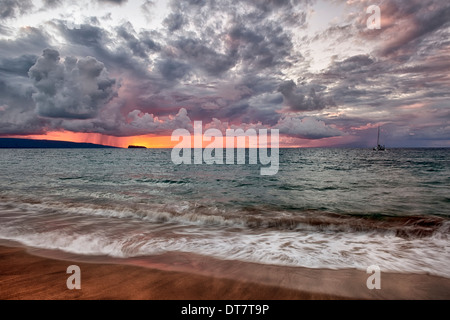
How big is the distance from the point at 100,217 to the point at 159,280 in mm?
6476

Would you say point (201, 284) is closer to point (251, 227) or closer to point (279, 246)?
point (279, 246)

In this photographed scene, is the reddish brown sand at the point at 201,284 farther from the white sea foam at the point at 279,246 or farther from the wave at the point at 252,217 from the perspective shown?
the wave at the point at 252,217

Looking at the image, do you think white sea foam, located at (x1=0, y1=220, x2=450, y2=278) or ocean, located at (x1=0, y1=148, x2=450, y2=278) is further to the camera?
ocean, located at (x1=0, y1=148, x2=450, y2=278)

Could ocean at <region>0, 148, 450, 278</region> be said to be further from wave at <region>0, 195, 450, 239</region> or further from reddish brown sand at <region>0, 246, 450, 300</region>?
reddish brown sand at <region>0, 246, 450, 300</region>

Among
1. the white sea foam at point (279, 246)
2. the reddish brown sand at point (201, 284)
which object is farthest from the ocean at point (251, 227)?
the reddish brown sand at point (201, 284)

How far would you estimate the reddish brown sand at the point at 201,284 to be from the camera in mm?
3652

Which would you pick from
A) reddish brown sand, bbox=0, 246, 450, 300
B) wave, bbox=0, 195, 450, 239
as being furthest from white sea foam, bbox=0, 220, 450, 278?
wave, bbox=0, 195, 450, 239

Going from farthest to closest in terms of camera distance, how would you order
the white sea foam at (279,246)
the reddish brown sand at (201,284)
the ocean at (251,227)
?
the ocean at (251,227)
the white sea foam at (279,246)
the reddish brown sand at (201,284)

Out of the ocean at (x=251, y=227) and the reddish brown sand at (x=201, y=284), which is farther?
the ocean at (x=251, y=227)

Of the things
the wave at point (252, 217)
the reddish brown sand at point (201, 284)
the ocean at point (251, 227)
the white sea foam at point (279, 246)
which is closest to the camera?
the reddish brown sand at point (201, 284)

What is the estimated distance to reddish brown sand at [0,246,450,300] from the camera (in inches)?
144

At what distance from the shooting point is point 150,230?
Answer: 24.7 feet
